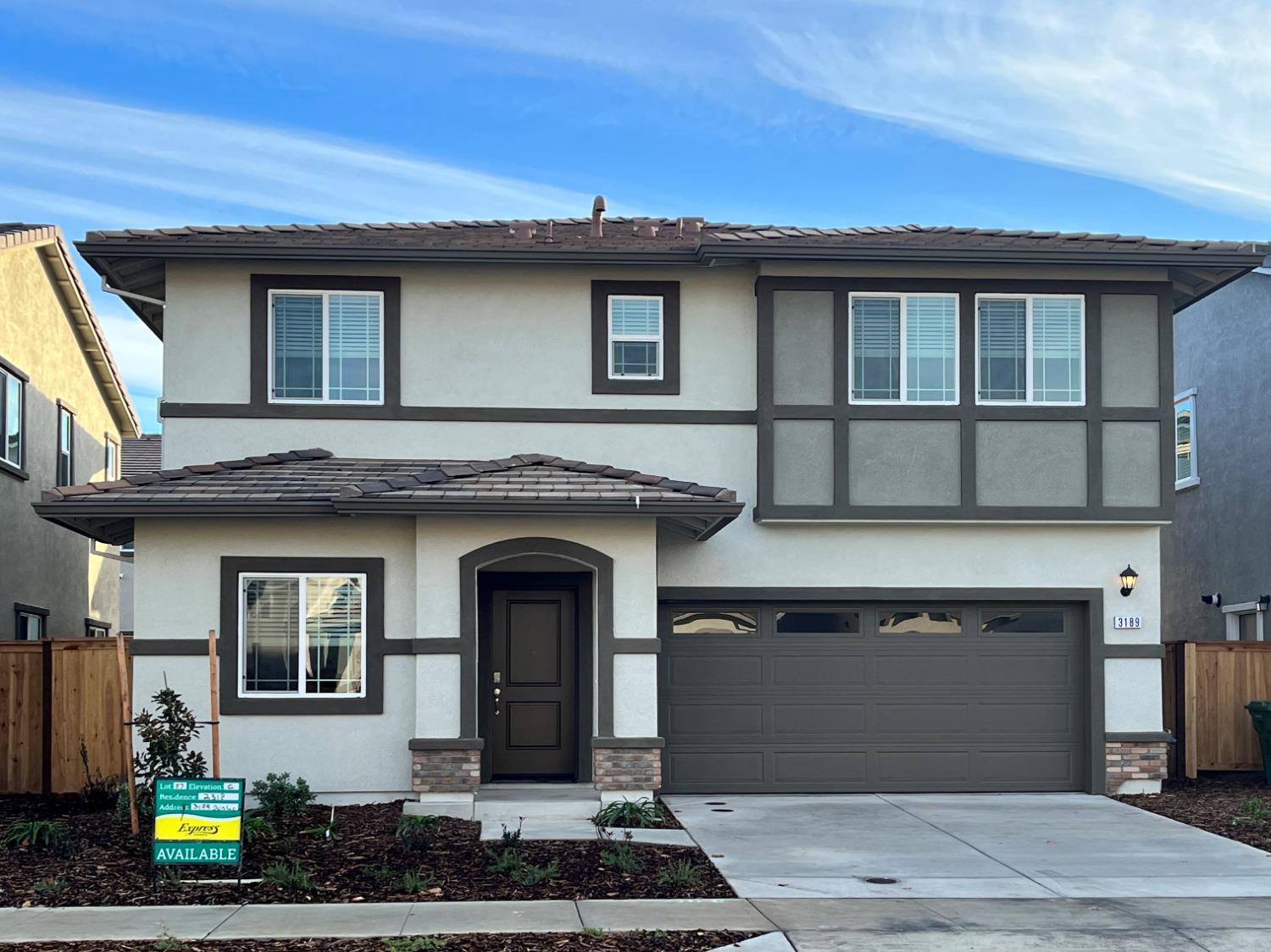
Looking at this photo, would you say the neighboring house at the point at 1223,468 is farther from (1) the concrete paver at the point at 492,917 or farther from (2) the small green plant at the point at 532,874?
(1) the concrete paver at the point at 492,917

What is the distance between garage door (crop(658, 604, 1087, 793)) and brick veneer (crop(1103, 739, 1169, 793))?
33 cm

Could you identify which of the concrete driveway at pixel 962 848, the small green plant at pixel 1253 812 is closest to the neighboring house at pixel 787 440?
the concrete driveway at pixel 962 848

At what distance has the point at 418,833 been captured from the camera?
40.4 feet

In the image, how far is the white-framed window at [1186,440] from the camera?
23047 millimetres

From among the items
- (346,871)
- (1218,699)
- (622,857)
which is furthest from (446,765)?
(1218,699)

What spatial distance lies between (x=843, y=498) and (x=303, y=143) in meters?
9.57

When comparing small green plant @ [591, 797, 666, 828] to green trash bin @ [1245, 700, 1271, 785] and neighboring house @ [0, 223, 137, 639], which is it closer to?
green trash bin @ [1245, 700, 1271, 785]

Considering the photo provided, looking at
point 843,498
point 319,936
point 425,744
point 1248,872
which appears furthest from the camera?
point 843,498

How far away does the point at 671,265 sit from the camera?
1645 cm

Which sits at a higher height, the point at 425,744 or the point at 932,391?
the point at 932,391

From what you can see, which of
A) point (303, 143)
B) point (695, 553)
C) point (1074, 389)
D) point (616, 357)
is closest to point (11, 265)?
point (303, 143)

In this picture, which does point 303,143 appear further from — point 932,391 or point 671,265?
point 932,391

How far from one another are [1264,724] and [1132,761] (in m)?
2.01

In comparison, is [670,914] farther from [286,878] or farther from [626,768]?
[626,768]
